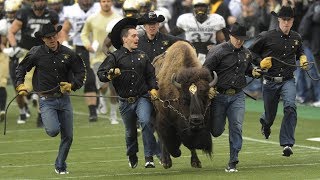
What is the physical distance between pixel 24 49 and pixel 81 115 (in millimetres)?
2954

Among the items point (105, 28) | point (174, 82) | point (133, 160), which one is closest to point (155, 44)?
point (174, 82)

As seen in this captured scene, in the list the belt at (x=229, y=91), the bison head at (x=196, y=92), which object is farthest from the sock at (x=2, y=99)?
the bison head at (x=196, y=92)

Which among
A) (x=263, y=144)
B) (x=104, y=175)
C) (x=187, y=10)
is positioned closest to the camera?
(x=104, y=175)

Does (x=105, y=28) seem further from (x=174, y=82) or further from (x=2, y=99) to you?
(x=174, y=82)

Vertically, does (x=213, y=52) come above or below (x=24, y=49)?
above

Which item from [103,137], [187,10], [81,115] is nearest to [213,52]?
[103,137]

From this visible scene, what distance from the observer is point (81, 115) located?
2925 centimetres

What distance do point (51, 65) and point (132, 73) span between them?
1180mm

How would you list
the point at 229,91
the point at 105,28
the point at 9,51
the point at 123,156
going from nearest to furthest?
the point at 229,91, the point at 123,156, the point at 105,28, the point at 9,51

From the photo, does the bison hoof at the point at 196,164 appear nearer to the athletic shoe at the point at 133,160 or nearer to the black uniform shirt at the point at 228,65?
the athletic shoe at the point at 133,160

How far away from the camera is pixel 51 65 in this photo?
18859 millimetres

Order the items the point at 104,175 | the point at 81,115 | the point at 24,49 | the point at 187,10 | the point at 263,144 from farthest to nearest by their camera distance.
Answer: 1. the point at 187,10
2. the point at 81,115
3. the point at 24,49
4. the point at 263,144
5. the point at 104,175

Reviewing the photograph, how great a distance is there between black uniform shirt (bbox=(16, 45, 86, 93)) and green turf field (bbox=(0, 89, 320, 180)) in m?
1.34

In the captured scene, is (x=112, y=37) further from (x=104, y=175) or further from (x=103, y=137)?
(x=103, y=137)
